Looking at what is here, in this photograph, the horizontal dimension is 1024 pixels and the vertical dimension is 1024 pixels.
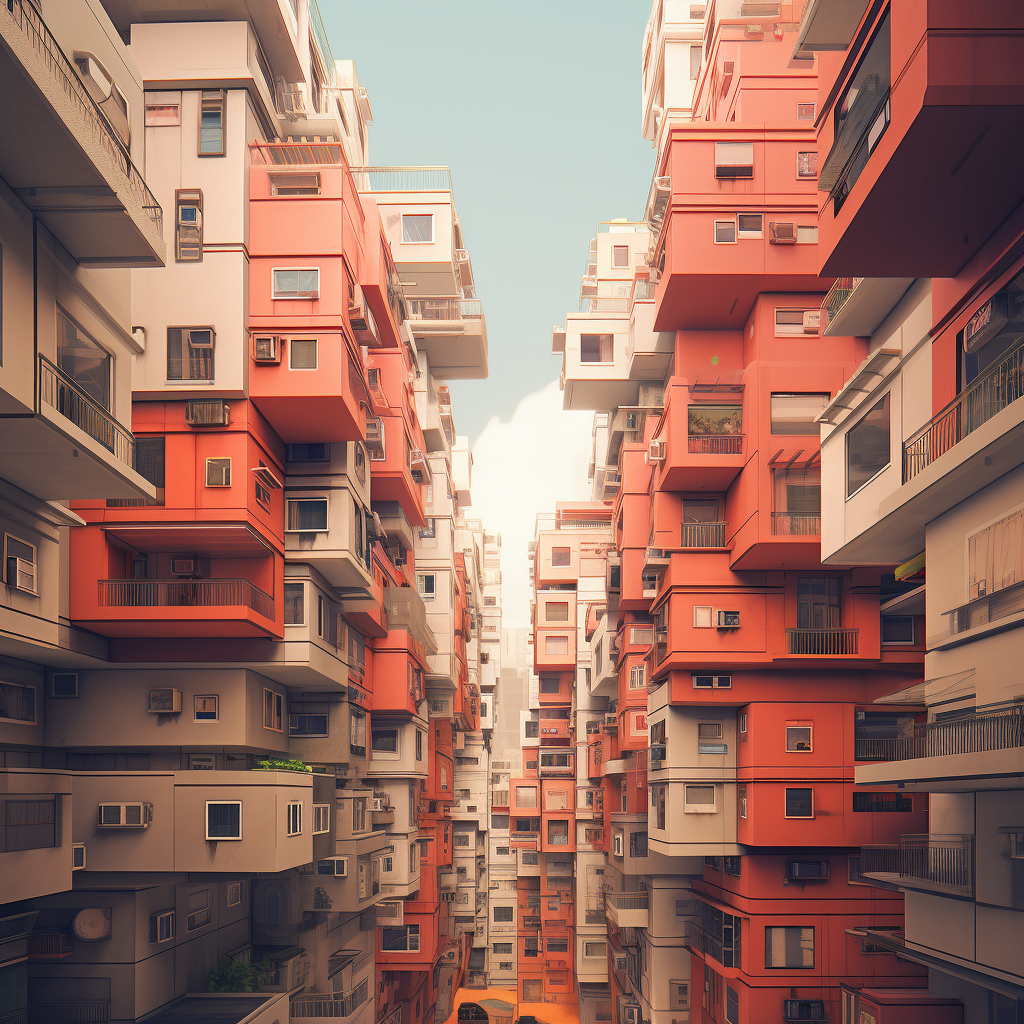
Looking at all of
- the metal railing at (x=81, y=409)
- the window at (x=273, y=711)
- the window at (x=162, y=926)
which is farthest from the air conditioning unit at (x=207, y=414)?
the window at (x=162, y=926)

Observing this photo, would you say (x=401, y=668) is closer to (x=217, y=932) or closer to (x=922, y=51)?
(x=217, y=932)

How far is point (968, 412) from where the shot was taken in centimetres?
1727

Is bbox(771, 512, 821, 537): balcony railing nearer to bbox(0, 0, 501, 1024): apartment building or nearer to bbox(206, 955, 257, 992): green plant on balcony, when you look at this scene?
bbox(0, 0, 501, 1024): apartment building

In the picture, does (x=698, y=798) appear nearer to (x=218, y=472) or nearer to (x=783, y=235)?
Result: (x=783, y=235)

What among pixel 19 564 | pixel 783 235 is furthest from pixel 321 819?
pixel 783 235

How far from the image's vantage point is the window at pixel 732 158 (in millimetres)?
33281

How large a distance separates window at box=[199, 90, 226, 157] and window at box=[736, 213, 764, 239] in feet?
51.3

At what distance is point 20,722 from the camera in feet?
88.4

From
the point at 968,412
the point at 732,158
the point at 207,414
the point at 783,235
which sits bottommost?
the point at 968,412

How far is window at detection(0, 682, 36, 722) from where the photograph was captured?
26000mm

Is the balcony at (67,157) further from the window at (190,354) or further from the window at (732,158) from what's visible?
the window at (732,158)

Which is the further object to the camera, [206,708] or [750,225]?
[750,225]

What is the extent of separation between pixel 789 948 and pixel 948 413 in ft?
68.3

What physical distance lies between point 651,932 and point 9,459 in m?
31.3
